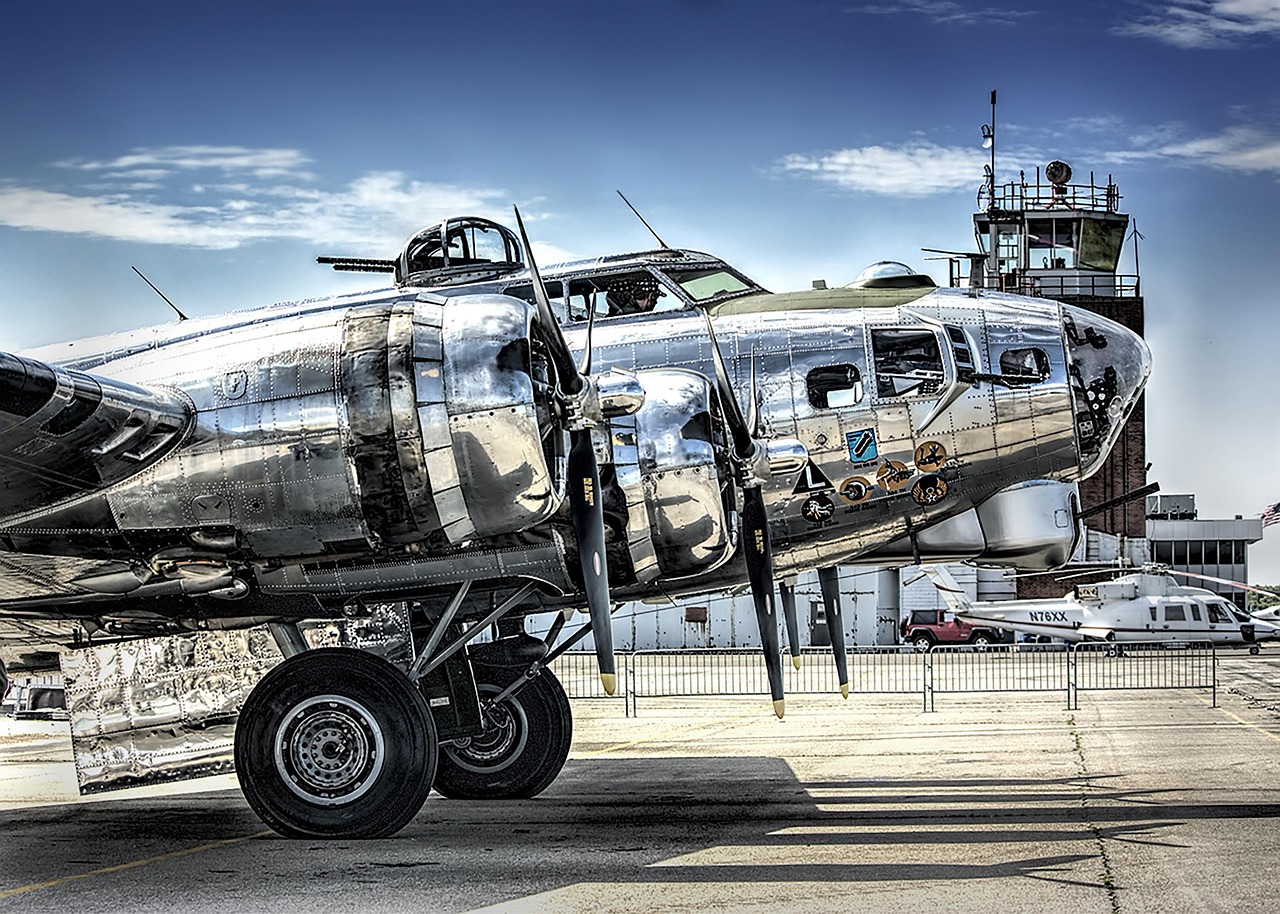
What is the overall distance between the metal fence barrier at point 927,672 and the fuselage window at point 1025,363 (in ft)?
50.1

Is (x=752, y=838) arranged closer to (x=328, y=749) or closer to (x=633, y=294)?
(x=328, y=749)

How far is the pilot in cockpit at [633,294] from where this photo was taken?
16328mm

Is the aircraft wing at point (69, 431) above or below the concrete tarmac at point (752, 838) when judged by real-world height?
above

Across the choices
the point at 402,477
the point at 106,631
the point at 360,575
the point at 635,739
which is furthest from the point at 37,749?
the point at 402,477

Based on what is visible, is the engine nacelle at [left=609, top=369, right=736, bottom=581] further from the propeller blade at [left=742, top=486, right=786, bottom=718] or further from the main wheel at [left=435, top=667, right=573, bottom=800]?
the main wheel at [left=435, top=667, right=573, bottom=800]

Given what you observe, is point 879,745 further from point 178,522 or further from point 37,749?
point 37,749

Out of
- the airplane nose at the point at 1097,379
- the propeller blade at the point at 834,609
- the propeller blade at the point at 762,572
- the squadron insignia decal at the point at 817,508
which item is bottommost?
the propeller blade at the point at 834,609

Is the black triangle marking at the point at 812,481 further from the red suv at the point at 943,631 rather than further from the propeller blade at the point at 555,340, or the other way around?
the red suv at the point at 943,631

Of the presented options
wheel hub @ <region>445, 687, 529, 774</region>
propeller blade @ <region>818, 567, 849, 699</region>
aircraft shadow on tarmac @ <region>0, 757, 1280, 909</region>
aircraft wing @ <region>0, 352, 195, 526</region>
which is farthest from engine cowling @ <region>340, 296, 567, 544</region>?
A: propeller blade @ <region>818, 567, 849, 699</region>

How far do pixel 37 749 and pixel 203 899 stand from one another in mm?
18292

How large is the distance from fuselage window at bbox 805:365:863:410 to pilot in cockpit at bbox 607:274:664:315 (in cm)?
217

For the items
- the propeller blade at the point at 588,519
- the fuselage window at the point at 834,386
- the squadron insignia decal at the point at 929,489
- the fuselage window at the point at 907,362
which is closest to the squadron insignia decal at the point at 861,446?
the fuselage window at the point at 834,386

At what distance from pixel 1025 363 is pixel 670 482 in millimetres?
4084

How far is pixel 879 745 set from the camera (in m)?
22.3
